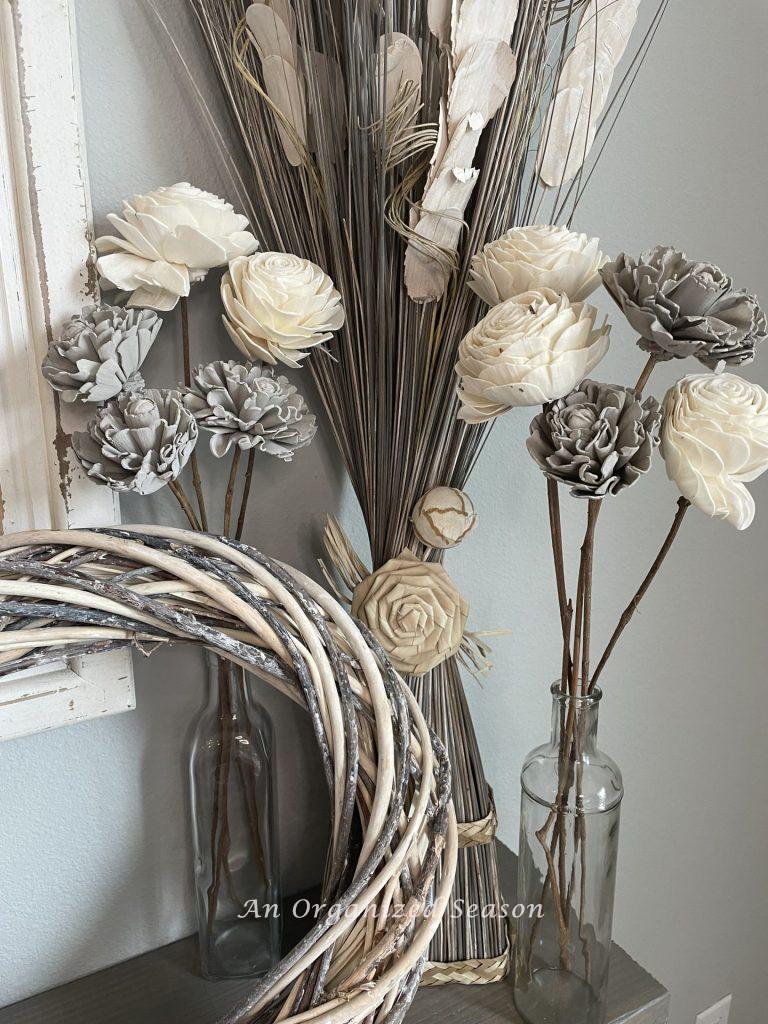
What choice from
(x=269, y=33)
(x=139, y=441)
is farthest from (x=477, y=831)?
(x=269, y=33)

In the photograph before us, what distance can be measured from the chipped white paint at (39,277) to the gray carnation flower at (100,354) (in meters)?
0.04

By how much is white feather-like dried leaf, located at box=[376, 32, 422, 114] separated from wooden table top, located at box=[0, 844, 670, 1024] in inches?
29.2

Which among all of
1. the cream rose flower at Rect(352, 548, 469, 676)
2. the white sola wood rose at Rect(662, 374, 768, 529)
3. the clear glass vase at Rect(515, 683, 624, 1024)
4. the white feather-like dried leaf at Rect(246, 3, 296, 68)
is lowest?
the clear glass vase at Rect(515, 683, 624, 1024)

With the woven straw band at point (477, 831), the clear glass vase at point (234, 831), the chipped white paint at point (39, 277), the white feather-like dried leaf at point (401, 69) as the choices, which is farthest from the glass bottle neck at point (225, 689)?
the white feather-like dried leaf at point (401, 69)

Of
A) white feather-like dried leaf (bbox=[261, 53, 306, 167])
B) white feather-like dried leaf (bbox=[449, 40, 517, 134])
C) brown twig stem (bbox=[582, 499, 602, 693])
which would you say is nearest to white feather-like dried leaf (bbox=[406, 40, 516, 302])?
white feather-like dried leaf (bbox=[449, 40, 517, 134])

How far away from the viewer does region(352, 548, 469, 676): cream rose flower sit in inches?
25.8

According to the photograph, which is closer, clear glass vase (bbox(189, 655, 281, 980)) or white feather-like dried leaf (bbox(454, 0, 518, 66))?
white feather-like dried leaf (bbox(454, 0, 518, 66))

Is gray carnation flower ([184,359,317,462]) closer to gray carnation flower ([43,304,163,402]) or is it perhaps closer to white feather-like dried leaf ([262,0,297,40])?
gray carnation flower ([43,304,163,402])

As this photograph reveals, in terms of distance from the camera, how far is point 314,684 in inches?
21.1

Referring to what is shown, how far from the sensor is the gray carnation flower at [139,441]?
0.53 metres

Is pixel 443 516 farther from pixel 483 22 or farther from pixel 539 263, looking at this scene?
pixel 483 22

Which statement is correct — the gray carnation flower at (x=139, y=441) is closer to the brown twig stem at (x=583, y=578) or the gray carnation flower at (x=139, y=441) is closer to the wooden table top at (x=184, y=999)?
the brown twig stem at (x=583, y=578)

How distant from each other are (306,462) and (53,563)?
27cm

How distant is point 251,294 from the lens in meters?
0.59
